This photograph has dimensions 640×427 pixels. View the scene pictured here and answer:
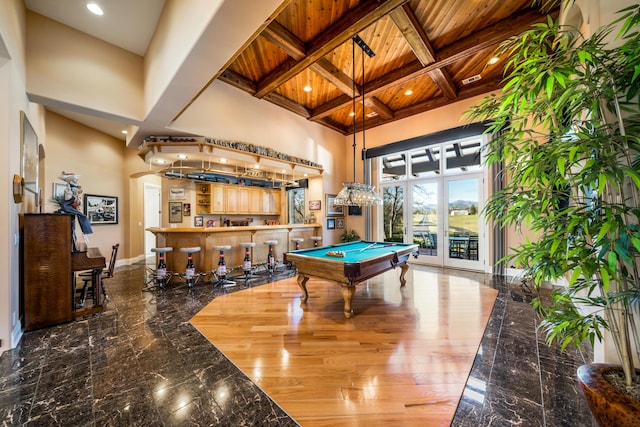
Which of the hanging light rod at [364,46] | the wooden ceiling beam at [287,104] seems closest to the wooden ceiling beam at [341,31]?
the hanging light rod at [364,46]

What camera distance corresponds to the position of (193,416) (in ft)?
5.29

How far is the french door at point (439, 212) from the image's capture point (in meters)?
5.88

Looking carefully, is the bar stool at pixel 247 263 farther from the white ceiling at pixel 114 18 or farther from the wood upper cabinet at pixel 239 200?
the white ceiling at pixel 114 18

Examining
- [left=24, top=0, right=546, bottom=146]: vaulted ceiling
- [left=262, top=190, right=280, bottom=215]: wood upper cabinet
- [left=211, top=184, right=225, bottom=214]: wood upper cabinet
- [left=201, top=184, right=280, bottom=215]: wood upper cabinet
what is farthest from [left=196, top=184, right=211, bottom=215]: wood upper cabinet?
[left=24, top=0, right=546, bottom=146]: vaulted ceiling

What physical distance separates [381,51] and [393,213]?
4.36 meters

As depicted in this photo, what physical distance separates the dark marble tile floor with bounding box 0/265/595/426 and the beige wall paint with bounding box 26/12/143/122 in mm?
3200

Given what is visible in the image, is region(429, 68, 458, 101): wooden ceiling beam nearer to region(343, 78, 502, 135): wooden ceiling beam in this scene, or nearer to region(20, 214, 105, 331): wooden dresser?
region(343, 78, 502, 135): wooden ceiling beam

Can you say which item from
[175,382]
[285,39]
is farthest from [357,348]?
[285,39]

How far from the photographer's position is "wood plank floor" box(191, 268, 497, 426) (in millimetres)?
1696

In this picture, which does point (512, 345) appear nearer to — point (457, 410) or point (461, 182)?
point (457, 410)

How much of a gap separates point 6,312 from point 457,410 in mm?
4327

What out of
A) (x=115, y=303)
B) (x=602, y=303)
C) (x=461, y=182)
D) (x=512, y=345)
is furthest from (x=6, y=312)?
(x=461, y=182)

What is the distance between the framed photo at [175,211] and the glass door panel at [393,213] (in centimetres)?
632

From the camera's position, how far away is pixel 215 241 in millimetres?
5168
